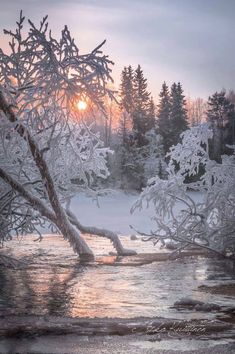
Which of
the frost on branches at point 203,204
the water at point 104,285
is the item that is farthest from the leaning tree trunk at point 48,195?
the frost on branches at point 203,204

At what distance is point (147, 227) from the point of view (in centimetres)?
3525

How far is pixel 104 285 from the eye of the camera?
11812 mm

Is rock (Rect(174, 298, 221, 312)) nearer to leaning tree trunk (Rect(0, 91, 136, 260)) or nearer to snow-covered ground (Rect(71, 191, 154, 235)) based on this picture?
leaning tree trunk (Rect(0, 91, 136, 260))

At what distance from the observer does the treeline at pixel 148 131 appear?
180ft

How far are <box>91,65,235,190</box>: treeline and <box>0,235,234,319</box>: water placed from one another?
31919mm

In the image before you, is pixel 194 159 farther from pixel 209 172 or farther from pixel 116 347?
pixel 116 347

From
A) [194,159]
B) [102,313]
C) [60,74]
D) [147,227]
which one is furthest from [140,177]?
[102,313]

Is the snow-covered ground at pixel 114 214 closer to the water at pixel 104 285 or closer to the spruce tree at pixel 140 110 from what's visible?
the spruce tree at pixel 140 110

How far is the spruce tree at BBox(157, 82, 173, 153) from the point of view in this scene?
60.9 meters

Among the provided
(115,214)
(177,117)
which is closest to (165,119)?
(177,117)

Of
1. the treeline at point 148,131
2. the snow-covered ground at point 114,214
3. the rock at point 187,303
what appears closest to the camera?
the rock at point 187,303

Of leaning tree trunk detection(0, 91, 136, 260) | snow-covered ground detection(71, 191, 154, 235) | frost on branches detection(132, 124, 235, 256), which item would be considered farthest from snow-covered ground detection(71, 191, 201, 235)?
leaning tree trunk detection(0, 91, 136, 260)

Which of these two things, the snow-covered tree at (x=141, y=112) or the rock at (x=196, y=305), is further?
the snow-covered tree at (x=141, y=112)

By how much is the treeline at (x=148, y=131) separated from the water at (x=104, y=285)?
31919 millimetres
